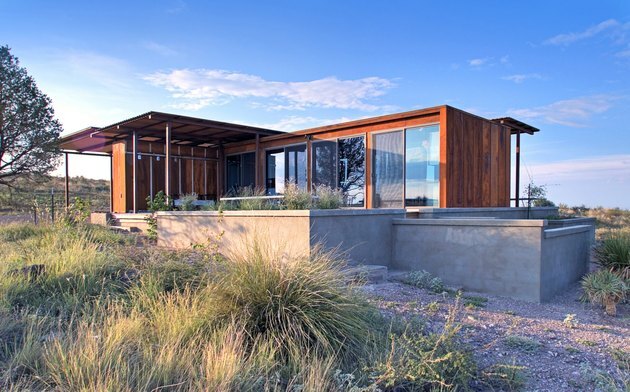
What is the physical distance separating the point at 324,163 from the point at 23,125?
466 inches

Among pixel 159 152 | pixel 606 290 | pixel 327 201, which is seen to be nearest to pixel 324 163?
pixel 327 201

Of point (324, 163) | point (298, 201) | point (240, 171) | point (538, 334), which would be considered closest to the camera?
point (538, 334)

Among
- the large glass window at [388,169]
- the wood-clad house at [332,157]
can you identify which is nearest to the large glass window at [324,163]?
the wood-clad house at [332,157]

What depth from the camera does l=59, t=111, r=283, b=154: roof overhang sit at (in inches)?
455

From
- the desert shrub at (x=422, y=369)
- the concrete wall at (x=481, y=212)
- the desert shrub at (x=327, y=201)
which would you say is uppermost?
the desert shrub at (x=327, y=201)

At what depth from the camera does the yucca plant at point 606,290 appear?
19.5ft

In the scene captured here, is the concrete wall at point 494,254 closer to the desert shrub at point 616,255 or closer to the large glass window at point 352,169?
the desert shrub at point 616,255

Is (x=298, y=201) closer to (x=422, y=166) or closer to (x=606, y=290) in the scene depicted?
(x=422, y=166)

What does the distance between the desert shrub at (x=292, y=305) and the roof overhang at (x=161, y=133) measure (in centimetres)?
852

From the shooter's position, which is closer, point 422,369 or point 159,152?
point 422,369

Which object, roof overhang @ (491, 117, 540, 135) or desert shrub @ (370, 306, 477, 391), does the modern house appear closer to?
roof overhang @ (491, 117, 540, 135)

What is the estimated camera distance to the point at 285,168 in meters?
13.0

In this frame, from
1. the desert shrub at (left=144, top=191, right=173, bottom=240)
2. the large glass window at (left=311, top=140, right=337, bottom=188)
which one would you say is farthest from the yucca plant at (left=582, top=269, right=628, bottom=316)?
the desert shrub at (left=144, top=191, right=173, bottom=240)

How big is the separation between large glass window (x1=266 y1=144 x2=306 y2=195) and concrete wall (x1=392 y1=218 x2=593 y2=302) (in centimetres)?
543
